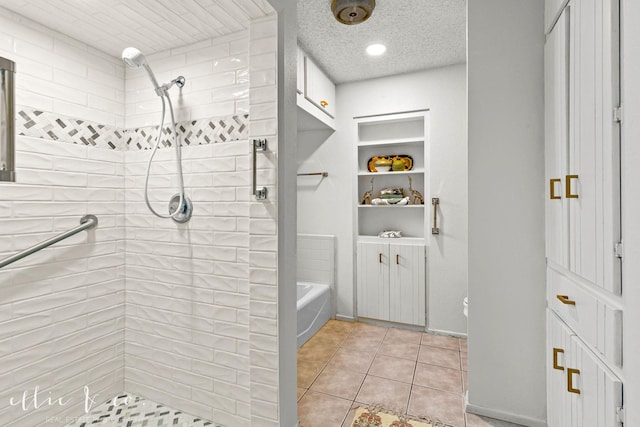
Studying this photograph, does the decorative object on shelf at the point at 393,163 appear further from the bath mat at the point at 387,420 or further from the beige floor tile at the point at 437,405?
the bath mat at the point at 387,420

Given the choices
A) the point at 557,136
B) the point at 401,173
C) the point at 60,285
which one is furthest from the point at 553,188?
the point at 60,285

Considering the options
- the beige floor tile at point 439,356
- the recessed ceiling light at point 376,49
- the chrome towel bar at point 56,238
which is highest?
the recessed ceiling light at point 376,49

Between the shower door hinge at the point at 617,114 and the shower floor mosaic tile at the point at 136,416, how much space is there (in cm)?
212

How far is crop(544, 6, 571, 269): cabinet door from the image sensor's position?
4.25ft

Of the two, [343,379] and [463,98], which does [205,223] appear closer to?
[343,379]

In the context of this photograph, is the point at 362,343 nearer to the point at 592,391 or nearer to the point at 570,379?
the point at 570,379

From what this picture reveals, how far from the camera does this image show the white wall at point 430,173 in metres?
2.93

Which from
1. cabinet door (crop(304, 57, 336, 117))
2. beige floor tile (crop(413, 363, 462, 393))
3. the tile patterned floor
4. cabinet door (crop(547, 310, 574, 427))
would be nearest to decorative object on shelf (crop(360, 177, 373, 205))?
cabinet door (crop(304, 57, 336, 117))

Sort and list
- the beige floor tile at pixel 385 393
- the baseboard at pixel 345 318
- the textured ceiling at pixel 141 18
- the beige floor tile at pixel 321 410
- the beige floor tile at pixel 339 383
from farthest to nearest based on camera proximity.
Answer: the baseboard at pixel 345 318
the beige floor tile at pixel 339 383
the beige floor tile at pixel 385 393
the beige floor tile at pixel 321 410
the textured ceiling at pixel 141 18

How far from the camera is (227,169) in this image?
165 cm

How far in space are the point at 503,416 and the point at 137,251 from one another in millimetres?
2287

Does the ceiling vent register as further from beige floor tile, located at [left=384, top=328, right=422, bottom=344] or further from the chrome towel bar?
beige floor tile, located at [left=384, top=328, right=422, bottom=344]

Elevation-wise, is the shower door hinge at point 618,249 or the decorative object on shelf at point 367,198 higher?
the decorative object on shelf at point 367,198

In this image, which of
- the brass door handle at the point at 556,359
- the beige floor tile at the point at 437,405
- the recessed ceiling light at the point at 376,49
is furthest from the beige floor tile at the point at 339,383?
the recessed ceiling light at the point at 376,49
